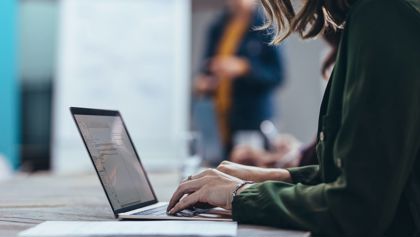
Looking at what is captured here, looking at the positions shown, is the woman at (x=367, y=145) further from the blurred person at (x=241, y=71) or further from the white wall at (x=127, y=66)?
the white wall at (x=127, y=66)

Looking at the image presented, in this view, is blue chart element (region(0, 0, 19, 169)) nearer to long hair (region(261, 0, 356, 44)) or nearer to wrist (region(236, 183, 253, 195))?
long hair (region(261, 0, 356, 44))

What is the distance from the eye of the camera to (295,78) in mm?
5586

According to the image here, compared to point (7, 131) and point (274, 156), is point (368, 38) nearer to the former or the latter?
point (274, 156)

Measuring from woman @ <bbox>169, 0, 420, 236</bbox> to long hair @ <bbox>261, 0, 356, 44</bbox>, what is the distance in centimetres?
9

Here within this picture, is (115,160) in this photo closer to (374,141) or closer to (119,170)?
(119,170)

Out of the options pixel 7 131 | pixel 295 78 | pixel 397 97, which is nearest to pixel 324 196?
pixel 397 97

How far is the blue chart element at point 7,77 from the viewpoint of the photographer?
14.1 feet

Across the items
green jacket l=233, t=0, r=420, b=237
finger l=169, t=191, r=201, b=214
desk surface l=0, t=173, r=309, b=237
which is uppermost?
green jacket l=233, t=0, r=420, b=237

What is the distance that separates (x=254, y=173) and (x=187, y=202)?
18 centimetres

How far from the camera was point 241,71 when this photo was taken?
3.71 meters

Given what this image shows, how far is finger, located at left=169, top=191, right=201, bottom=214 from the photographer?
1.00 metres

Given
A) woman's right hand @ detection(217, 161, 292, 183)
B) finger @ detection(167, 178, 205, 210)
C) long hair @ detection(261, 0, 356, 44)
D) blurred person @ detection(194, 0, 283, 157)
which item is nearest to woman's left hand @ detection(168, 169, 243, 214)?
finger @ detection(167, 178, 205, 210)

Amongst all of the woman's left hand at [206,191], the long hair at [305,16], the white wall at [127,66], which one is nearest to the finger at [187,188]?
the woman's left hand at [206,191]

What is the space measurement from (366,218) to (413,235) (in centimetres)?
13
